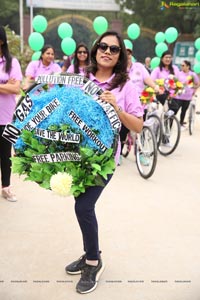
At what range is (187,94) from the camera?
8742mm

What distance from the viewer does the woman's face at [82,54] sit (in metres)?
5.99

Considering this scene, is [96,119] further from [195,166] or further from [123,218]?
[195,166]

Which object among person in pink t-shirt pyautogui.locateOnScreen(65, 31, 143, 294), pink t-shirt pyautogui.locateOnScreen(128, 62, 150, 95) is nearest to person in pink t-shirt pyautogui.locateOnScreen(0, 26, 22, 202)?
person in pink t-shirt pyautogui.locateOnScreen(65, 31, 143, 294)

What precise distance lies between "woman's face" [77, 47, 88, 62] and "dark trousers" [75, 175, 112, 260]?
3.74 m

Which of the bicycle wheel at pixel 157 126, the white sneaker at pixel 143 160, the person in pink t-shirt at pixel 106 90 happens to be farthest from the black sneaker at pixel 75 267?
the bicycle wheel at pixel 157 126

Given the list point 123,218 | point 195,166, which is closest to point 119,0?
point 195,166

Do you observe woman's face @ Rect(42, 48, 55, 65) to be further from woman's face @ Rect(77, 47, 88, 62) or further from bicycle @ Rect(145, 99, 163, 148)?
bicycle @ Rect(145, 99, 163, 148)

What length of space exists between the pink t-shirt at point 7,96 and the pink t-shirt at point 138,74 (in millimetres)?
2497

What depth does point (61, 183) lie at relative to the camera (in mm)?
2199

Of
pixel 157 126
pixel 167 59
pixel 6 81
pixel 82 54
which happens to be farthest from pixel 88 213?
pixel 167 59

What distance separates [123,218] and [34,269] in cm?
127

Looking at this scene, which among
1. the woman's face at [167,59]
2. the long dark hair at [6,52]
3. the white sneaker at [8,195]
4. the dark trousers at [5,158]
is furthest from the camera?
the woman's face at [167,59]

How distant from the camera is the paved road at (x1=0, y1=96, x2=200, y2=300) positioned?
9.04 ft

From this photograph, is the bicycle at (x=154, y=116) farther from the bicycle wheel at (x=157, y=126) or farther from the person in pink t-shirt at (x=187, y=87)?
the person in pink t-shirt at (x=187, y=87)
